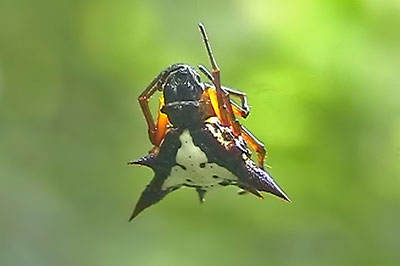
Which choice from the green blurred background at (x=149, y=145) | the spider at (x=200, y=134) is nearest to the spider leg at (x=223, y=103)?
the spider at (x=200, y=134)

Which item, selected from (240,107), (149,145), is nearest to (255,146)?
(240,107)

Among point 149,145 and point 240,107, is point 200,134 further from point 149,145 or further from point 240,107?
point 149,145

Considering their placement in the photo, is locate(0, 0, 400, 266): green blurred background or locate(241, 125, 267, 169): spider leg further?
locate(0, 0, 400, 266): green blurred background

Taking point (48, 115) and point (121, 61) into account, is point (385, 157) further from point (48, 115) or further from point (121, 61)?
point (48, 115)

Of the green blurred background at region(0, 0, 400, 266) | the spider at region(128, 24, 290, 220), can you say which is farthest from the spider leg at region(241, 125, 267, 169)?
the green blurred background at region(0, 0, 400, 266)

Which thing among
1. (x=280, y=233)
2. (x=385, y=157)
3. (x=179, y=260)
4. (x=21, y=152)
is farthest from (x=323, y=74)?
(x=21, y=152)

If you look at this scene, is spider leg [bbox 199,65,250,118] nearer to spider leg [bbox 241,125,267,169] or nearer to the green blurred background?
spider leg [bbox 241,125,267,169]
